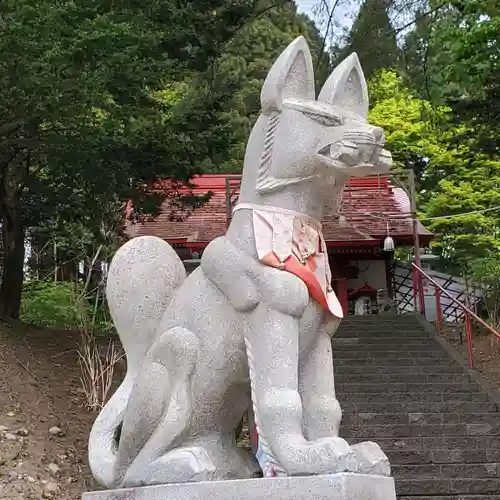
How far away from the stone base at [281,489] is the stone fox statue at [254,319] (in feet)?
0.17

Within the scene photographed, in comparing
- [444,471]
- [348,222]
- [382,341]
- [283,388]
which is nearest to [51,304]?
[382,341]

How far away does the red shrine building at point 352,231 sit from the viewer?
626 inches

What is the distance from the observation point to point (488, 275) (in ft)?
51.5

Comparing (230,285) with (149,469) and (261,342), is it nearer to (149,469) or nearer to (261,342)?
(261,342)

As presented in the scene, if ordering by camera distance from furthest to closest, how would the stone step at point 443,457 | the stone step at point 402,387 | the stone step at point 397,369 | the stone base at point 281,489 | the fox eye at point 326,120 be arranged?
the stone step at point 397,369 → the stone step at point 402,387 → the stone step at point 443,457 → the fox eye at point 326,120 → the stone base at point 281,489

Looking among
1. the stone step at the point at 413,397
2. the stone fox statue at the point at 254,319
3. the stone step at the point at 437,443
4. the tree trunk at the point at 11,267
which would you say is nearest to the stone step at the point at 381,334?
the stone step at the point at 413,397

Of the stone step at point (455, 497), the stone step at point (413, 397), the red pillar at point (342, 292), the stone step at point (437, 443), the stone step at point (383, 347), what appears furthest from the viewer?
the red pillar at point (342, 292)

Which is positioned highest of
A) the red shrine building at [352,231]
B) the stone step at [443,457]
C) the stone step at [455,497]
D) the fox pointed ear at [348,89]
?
the fox pointed ear at [348,89]

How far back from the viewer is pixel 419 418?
9.37 m

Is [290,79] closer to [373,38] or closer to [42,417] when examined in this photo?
[42,417]

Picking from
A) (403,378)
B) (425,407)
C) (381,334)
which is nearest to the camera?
(425,407)

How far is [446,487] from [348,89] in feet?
16.3

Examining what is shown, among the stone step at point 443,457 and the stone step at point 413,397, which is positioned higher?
the stone step at point 413,397

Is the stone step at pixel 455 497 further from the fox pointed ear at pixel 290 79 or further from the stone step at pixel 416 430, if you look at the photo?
the fox pointed ear at pixel 290 79
